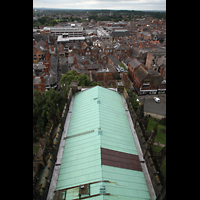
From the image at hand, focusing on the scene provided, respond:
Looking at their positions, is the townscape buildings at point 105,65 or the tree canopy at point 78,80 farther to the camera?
the townscape buildings at point 105,65

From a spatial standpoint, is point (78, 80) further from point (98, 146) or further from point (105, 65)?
point (105, 65)

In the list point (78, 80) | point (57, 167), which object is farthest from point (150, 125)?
point (57, 167)

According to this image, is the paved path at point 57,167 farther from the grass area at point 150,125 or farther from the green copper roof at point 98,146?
the grass area at point 150,125

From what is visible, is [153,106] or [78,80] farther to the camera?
[153,106]

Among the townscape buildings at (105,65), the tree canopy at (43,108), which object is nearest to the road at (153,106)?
the townscape buildings at (105,65)

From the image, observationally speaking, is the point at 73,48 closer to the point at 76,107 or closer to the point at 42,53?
the point at 42,53

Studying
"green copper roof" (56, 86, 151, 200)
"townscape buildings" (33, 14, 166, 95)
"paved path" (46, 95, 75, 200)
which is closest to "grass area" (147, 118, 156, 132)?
"townscape buildings" (33, 14, 166, 95)

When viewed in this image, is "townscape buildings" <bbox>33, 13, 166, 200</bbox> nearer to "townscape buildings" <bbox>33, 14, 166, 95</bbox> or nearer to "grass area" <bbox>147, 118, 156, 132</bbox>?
"townscape buildings" <bbox>33, 14, 166, 95</bbox>
